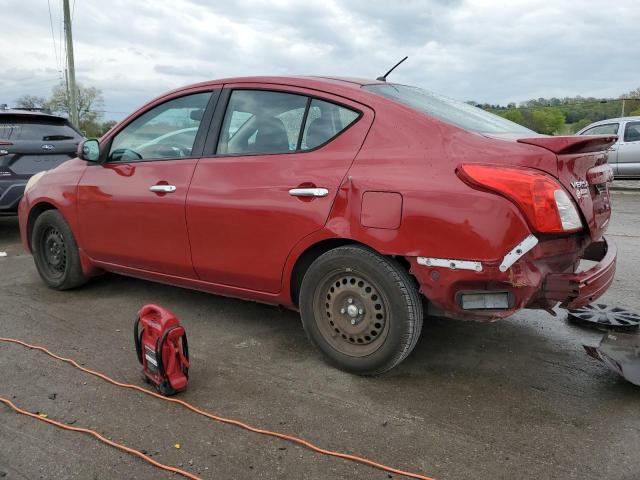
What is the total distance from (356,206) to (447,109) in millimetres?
935

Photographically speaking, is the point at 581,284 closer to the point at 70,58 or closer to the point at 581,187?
the point at 581,187

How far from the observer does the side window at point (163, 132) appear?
3.85 metres

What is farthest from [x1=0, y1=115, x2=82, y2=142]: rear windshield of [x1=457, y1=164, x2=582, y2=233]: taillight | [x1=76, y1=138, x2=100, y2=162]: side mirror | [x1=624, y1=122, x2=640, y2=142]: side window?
[x1=624, y1=122, x2=640, y2=142]: side window

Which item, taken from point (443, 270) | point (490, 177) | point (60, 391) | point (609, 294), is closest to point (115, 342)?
point (60, 391)

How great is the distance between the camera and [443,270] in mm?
2773

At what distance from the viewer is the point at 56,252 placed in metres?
A: 4.85

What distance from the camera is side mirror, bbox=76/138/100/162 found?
4312mm

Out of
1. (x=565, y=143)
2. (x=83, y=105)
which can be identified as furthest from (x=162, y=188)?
(x=83, y=105)

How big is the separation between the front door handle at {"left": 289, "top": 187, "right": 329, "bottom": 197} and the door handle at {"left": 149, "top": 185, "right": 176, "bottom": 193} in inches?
39.0

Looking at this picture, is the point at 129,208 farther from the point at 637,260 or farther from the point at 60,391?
the point at 637,260

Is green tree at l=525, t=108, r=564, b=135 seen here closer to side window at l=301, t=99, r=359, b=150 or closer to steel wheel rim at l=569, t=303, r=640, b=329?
steel wheel rim at l=569, t=303, r=640, b=329

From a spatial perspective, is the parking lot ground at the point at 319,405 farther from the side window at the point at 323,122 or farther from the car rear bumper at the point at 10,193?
the car rear bumper at the point at 10,193

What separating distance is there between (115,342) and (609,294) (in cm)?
382

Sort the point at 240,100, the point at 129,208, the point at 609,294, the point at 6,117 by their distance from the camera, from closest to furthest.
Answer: the point at 240,100 < the point at 129,208 < the point at 609,294 < the point at 6,117
